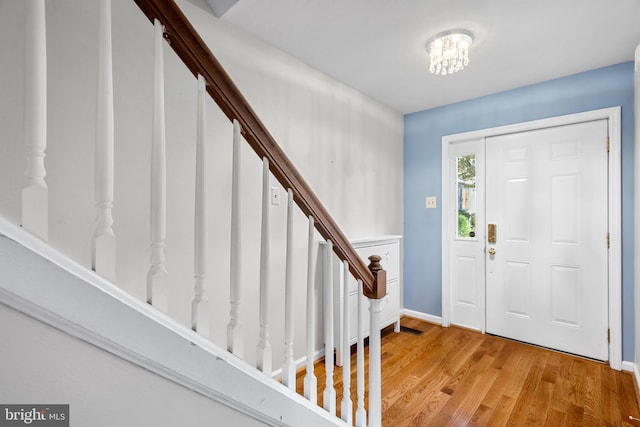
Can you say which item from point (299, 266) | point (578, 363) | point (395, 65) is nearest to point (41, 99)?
point (299, 266)

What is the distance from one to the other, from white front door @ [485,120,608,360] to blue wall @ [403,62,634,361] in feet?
0.44

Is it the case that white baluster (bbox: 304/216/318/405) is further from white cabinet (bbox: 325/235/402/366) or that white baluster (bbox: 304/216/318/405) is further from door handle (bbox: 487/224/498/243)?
door handle (bbox: 487/224/498/243)

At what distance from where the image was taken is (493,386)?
2127mm

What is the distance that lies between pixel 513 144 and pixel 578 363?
1910 millimetres

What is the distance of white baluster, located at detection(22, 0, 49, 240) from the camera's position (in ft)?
1.80

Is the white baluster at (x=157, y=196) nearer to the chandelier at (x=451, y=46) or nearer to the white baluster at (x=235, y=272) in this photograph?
the white baluster at (x=235, y=272)

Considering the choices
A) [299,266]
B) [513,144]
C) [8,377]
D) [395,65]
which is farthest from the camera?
[513,144]

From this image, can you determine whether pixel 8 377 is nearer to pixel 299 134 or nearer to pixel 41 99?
pixel 41 99

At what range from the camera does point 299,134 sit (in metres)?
2.35

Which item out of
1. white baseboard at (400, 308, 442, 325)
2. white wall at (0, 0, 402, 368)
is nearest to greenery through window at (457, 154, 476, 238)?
white baseboard at (400, 308, 442, 325)

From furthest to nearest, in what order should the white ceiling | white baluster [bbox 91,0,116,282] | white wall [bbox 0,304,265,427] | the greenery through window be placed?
the greenery through window < the white ceiling < white baluster [bbox 91,0,116,282] < white wall [bbox 0,304,265,427]

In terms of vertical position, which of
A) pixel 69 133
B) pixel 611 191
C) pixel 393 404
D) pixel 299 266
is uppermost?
pixel 69 133

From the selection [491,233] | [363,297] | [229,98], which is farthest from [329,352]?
[491,233]

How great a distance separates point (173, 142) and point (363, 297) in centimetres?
172
